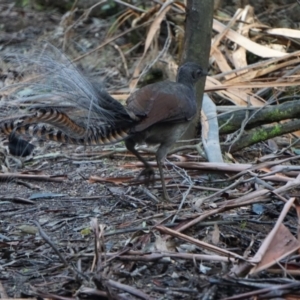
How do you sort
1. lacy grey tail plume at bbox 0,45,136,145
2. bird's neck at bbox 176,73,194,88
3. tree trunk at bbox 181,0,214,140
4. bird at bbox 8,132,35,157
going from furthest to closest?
tree trunk at bbox 181,0,214,140
bird's neck at bbox 176,73,194,88
bird at bbox 8,132,35,157
lacy grey tail plume at bbox 0,45,136,145

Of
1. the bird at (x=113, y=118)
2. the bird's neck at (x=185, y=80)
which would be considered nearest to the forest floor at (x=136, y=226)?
the bird at (x=113, y=118)

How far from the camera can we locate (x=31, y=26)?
10.5 metres

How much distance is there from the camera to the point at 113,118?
449 cm

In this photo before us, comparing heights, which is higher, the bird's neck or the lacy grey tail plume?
the lacy grey tail plume

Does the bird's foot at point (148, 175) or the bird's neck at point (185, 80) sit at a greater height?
the bird's neck at point (185, 80)

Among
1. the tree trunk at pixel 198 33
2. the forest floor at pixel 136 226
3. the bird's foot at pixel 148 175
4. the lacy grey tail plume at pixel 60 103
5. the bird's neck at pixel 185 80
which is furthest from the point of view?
the tree trunk at pixel 198 33

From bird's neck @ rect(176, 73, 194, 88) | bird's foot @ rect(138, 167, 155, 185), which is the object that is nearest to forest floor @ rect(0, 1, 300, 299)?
bird's foot @ rect(138, 167, 155, 185)

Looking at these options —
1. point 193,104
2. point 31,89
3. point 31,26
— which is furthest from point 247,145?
point 31,26

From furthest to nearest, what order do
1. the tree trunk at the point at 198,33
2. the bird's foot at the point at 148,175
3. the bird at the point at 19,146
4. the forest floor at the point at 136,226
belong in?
the tree trunk at the point at 198,33 < the bird's foot at the point at 148,175 < the bird at the point at 19,146 < the forest floor at the point at 136,226

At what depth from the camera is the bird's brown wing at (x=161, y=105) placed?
4.59 metres

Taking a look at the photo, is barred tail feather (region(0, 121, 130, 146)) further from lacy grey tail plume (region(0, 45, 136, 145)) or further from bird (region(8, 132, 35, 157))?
bird (region(8, 132, 35, 157))

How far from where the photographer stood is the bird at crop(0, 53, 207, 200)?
4316mm

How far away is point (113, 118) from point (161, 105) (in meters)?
0.38

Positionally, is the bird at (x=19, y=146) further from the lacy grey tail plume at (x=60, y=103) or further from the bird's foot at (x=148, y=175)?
the bird's foot at (x=148, y=175)
